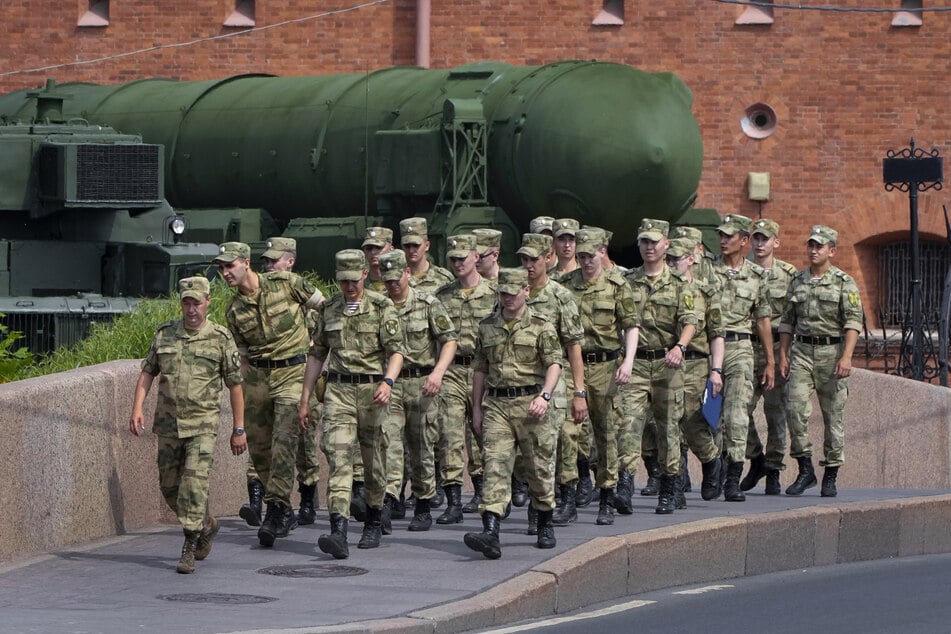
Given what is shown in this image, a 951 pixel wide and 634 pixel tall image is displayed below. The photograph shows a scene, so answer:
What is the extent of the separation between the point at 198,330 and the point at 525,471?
1935mm

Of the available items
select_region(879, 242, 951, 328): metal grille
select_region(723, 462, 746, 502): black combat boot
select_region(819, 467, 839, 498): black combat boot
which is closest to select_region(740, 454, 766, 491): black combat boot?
select_region(819, 467, 839, 498): black combat boot

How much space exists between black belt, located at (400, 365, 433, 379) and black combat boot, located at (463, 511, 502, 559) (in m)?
1.66

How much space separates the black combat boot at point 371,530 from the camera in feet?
41.2

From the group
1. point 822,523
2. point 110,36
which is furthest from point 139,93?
point 822,523

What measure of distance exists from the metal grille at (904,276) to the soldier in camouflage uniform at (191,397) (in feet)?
54.3

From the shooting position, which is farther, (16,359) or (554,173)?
(554,173)

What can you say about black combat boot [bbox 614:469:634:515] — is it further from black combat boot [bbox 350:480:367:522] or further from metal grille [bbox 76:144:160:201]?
metal grille [bbox 76:144:160:201]

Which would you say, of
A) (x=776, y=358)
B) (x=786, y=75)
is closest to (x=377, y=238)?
(x=776, y=358)

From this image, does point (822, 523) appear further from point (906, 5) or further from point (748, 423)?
point (906, 5)

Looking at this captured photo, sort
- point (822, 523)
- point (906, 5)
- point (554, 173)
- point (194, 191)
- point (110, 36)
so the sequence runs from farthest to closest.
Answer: point (110, 36), point (906, 5), point (194, 191), point (554, 173), point (822, 523)

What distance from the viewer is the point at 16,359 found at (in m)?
16.0

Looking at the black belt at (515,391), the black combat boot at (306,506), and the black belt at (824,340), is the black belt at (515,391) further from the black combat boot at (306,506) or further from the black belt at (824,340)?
the black belt at (824,340)

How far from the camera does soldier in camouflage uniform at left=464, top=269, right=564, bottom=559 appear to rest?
12211 millimetres

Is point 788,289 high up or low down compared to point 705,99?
down
